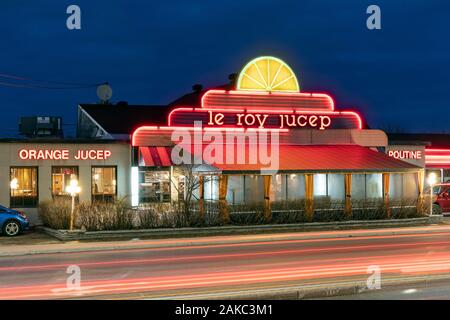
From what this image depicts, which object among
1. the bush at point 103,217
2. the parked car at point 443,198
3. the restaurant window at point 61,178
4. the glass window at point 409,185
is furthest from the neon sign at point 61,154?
the parked car at point 443,198

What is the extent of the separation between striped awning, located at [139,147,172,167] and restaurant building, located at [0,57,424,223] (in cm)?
5

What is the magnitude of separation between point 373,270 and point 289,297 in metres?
3.82

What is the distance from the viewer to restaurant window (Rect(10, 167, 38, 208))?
29641 millimetres

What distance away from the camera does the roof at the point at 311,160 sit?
2923cm

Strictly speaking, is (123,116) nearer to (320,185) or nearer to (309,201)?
(320,185)

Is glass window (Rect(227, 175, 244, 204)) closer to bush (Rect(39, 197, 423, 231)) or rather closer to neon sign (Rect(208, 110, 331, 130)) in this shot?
neon sign (Rect(208, 110, 331, 130))

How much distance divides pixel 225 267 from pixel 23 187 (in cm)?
1686

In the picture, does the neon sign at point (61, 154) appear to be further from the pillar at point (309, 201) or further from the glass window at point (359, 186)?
the glass window at point (359, 186)

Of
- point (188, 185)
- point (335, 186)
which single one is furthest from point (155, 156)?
point (335, 186)

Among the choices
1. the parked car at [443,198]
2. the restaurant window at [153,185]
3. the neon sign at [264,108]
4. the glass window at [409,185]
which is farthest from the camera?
the glass window at [409,185]

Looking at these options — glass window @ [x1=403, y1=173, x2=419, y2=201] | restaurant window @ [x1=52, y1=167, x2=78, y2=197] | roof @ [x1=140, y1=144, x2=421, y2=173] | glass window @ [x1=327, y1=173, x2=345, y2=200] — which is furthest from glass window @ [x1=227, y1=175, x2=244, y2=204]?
glass window @ [x1=403, y1=173, x2=419, y2=201]

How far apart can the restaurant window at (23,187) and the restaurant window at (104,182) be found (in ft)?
8.63
